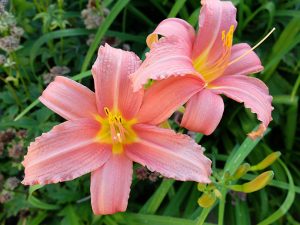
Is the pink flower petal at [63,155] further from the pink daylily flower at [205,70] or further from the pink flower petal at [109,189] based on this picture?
the pink daylily flower at [205,70]

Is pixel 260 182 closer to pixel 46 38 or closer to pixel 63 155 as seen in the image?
pixel 63 155

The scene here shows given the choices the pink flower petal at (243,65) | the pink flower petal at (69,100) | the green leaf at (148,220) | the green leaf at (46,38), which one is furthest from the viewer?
the green leaf at (46,38)

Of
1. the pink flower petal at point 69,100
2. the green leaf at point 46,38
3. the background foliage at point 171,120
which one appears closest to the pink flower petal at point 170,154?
the pink flower petal at point 69,100

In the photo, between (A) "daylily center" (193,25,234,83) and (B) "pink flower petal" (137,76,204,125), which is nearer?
(B) "pink flower petal" (137,76,204,125)

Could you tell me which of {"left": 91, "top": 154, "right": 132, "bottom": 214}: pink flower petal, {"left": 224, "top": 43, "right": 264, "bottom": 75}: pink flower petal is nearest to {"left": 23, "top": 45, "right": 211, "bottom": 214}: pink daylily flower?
{"left": 91, "top": 154, "right": 132, "bottom": 214}: pink flower petal

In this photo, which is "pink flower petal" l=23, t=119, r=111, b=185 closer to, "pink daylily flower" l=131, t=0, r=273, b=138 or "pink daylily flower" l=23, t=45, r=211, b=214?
"pink daylily flower" l=23, t=45, r=211, b=214

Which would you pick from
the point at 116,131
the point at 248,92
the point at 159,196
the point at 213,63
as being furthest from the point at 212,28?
the point at 159,196
